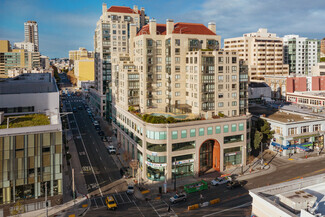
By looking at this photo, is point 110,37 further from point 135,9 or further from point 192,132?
point 192,132

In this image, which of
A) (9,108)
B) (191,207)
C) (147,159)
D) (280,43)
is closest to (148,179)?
(147,159)

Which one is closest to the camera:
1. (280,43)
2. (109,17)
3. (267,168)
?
(267,168)

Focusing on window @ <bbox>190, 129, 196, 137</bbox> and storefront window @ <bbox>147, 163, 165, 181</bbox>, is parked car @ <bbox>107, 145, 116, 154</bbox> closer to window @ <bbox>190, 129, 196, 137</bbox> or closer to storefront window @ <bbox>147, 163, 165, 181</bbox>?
storefront window @ <bbox>147, 163, 165, 181</bbox>

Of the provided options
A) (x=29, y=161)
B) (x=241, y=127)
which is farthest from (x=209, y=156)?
(x=29, y=161)

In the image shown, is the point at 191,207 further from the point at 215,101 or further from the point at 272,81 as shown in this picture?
the point at 272,81

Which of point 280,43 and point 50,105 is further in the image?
point 280,43

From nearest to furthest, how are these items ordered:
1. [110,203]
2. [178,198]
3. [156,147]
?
[110,203] < [178,198] < [156,147]

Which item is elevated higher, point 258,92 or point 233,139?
point 258,92
